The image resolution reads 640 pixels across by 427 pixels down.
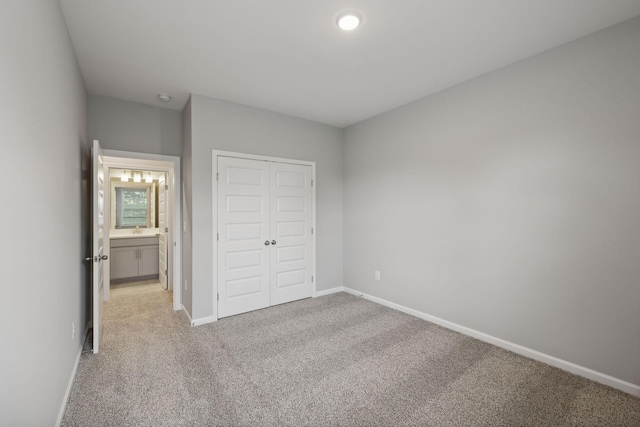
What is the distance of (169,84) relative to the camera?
3.08 metres

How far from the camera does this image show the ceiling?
1.98m

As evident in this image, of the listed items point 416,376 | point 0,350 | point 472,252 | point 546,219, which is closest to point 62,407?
point 0,350

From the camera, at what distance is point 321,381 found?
7.34 feet

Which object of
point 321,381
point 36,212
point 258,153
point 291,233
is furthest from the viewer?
point 291,233

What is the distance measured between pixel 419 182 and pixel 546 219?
1341 millimetres

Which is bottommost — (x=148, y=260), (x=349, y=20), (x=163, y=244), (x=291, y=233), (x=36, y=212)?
(x=148, y=260)

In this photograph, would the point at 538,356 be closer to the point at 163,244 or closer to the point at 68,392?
the point at 68,392

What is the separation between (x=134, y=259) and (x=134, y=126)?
2.75 m

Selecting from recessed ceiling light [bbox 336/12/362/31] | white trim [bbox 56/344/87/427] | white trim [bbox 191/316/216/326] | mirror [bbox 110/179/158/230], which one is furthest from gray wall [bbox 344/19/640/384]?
mirror [bbox 110/179/158/230]

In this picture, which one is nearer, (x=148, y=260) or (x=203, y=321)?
(x=203, y=321)

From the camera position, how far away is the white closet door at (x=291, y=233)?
3.99 meters

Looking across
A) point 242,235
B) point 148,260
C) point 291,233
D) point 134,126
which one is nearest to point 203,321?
point 242,235

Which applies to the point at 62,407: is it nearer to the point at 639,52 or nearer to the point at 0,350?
the point at 0,350

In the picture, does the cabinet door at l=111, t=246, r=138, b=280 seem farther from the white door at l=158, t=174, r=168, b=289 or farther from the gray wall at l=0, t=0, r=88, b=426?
the gray wall at l=0, t=0, r=88, b=426
